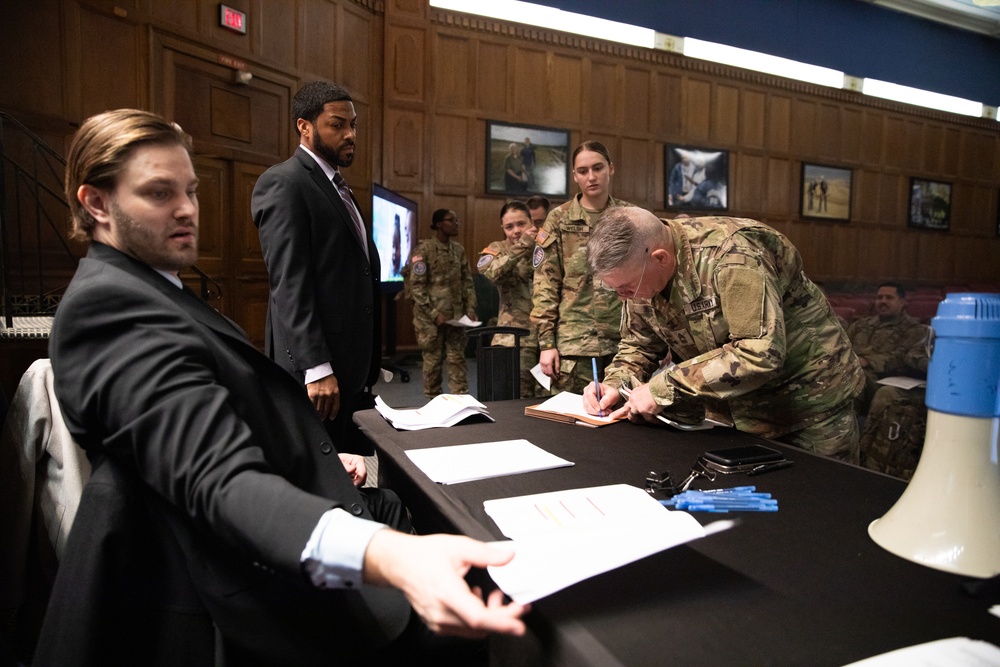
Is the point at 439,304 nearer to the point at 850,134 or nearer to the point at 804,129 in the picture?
the point at 804,129

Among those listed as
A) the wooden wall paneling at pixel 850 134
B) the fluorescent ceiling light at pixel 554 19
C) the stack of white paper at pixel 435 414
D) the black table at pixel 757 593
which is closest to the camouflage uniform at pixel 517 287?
the stack of white paper at pixel 435 414

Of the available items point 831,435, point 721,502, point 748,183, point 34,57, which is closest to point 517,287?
point 831,435

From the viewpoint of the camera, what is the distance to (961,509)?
0.73 m

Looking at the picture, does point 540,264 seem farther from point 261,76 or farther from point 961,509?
point 261,76

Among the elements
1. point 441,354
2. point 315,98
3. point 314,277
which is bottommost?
point 441,354

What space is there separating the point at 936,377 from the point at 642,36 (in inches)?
365

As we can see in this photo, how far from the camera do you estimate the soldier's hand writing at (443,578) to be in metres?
0.57

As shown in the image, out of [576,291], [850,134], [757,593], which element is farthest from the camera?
[850,134]

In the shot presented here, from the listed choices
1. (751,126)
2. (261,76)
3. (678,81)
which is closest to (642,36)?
(678,81)

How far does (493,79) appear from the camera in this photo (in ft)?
26.3

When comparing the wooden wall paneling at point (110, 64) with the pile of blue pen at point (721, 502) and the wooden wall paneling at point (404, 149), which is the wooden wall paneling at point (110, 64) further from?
the pile of blue pen at point (721, 502)

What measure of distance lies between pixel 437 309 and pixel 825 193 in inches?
332

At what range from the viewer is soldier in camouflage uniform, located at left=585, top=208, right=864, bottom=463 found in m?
1.46

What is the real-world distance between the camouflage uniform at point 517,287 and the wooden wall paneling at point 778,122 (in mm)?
7500
